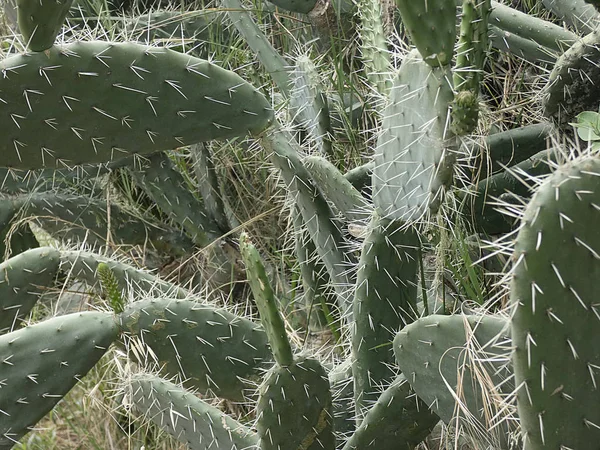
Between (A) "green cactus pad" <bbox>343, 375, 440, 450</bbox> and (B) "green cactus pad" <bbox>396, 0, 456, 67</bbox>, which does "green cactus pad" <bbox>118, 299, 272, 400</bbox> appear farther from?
(B) "green cactus pad" <bbox>396, 0, 456, 67</bbox>

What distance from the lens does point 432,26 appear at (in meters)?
1.20

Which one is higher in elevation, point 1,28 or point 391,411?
point 1,28

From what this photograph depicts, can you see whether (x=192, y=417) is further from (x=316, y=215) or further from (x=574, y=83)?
(x=574, y=83)

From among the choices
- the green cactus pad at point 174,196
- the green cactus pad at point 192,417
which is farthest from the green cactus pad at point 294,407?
the green cactus pad at point 174,196

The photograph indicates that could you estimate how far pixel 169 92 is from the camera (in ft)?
4.98

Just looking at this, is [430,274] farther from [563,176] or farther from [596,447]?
[563,176]

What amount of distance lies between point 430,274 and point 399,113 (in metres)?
0.62

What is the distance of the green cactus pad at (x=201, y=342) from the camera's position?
63.1 inches

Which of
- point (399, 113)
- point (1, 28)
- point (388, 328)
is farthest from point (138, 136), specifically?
point (1, 28)

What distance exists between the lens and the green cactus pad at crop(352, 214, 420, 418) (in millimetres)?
1497

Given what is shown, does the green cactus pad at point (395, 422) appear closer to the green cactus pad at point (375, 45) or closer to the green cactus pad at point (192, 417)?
the green cactus pad at point (192, 417)

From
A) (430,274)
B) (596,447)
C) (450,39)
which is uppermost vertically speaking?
(450,39)

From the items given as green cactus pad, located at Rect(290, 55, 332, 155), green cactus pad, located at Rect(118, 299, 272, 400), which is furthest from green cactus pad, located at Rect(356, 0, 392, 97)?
green cactus pad, located at Rect(118, 299, 272, 400)

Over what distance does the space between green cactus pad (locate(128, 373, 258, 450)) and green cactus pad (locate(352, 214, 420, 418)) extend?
9.9 inches
